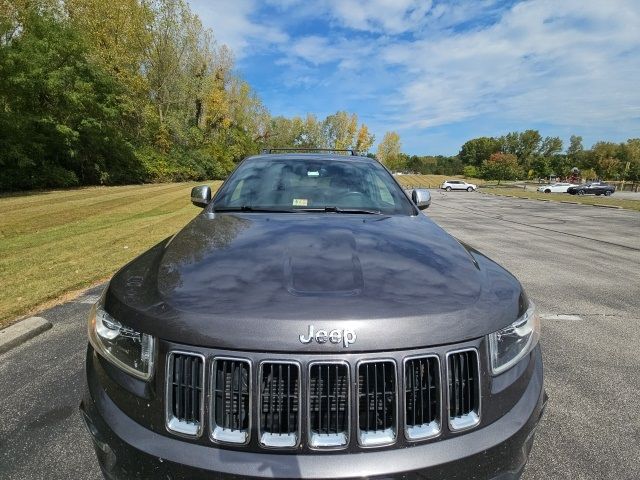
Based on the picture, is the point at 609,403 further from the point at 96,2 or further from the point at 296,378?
the point at 96,2

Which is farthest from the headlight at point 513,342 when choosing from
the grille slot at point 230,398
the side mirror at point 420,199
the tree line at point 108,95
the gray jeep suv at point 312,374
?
the tree line at point 108,95

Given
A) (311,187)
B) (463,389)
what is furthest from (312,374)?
(311,187)

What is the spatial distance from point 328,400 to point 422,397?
33 centimetres

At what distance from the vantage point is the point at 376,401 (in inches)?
56.4

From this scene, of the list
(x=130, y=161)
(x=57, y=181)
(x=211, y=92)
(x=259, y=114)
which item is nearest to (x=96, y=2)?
(x=130, y=161)

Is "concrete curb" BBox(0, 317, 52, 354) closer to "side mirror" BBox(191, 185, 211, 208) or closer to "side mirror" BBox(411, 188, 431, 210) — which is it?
"side mirror" BBox(191, 185, 211, 208)

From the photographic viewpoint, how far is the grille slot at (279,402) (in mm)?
1403

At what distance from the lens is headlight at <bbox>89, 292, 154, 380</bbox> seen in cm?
154

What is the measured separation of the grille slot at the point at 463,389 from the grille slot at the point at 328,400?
1.25 feet

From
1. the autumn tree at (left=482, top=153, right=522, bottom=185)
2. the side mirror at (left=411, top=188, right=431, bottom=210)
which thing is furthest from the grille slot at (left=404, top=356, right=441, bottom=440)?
the autumn tree at (left=482, top=153, right=522, bottom=185)

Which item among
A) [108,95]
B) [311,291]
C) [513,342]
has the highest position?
[108,95]

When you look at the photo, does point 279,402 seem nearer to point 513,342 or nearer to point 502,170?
point 513,342

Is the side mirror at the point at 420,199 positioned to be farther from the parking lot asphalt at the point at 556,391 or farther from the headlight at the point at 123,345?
the headlight at the point at 123,345

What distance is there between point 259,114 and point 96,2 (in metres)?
39.8
